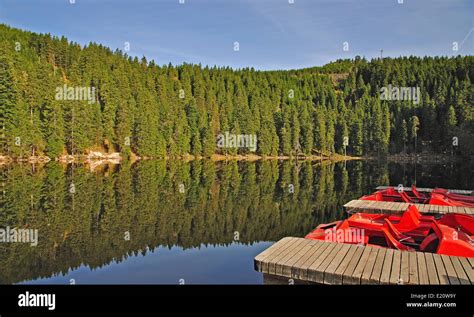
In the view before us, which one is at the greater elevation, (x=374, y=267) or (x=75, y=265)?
(x=374, y=267)

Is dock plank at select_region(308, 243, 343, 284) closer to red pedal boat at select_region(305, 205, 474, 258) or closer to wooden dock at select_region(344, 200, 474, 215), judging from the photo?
red pedal boat at select_region(305, 205, 474, 258)

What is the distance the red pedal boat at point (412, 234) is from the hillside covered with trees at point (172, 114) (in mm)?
47879

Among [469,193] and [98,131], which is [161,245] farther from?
[98,131]

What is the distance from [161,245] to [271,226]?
4969mm

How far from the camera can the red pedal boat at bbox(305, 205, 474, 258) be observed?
8367mm

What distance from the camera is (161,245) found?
12570 mm

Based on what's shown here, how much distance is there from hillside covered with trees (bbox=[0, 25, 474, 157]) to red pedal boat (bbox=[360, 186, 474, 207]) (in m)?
39.5

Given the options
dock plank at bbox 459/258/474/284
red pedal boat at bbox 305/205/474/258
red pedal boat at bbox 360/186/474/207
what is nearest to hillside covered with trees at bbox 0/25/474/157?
red pedal boat at bbox 360/186/474/207

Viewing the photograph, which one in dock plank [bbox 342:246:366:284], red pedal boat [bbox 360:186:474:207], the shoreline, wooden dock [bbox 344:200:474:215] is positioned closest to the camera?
dock plank [bbox 342:246:366:284]

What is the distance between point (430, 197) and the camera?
55.2ft

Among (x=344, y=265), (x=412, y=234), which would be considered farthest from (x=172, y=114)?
(x=344, y=265)

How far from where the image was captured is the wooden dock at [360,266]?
6594mm

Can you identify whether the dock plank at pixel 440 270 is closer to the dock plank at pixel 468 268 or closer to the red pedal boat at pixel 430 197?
the dock plank at pixel 468 268
